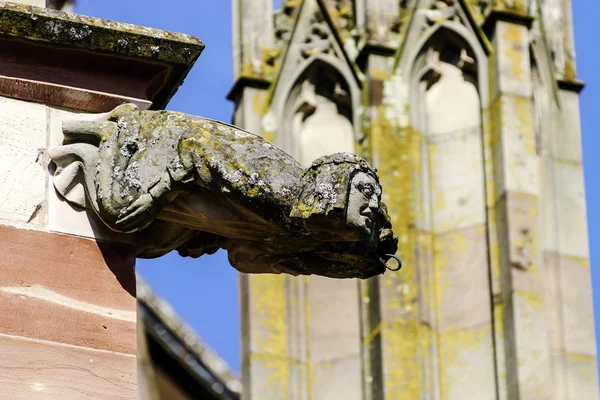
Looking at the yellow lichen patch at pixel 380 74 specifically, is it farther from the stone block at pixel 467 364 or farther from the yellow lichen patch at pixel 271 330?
the stone block at pixel 467 364

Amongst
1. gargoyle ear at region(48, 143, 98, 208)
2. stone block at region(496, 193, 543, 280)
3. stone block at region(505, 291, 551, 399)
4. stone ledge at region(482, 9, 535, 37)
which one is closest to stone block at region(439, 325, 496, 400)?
stone block at region(505, 291, 551, 399)

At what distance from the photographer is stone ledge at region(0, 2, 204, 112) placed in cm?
591

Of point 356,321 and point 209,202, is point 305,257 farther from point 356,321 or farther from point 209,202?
point 356,321

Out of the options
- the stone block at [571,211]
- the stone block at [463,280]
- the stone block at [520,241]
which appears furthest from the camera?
the stone block at [571,211]

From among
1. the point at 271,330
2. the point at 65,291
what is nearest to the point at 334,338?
the point at 271,330

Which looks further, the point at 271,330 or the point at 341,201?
the point at 271,330

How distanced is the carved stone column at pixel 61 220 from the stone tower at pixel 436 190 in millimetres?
11984

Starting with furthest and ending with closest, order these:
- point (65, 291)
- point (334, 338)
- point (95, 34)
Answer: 1. point (334, 338)
2. point (95, 34)
3. point (65, 291)

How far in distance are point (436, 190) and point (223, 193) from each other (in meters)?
13.5

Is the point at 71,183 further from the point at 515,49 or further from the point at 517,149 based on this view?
the point at 515,49

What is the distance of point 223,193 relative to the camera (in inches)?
228

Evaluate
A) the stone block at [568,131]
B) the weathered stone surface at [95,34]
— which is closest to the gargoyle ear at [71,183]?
the weathered stone surface at [95,34]

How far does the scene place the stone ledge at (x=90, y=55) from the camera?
5.91 metres

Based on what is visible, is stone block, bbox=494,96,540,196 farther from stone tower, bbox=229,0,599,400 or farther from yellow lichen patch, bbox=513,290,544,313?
yellow lichen patch, bbox=513,290,544,313
